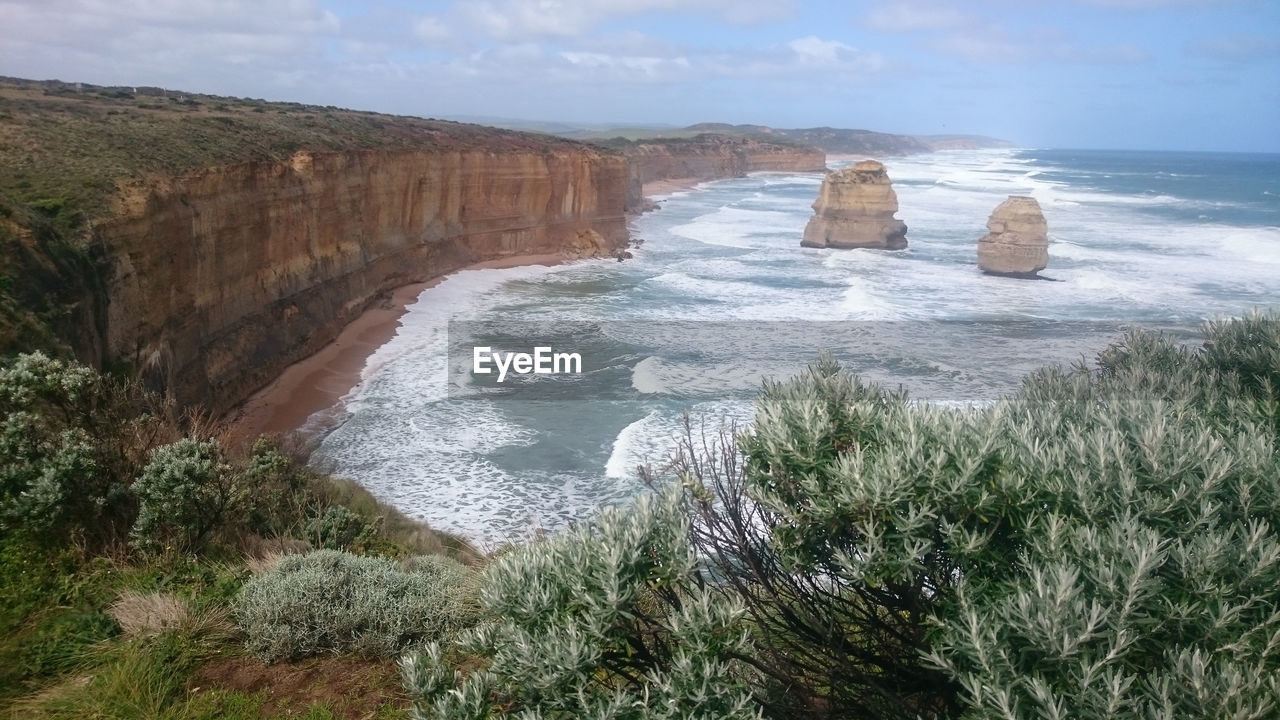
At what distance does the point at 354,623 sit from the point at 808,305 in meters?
24.2

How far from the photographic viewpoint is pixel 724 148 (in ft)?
300

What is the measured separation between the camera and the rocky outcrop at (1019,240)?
34031mm

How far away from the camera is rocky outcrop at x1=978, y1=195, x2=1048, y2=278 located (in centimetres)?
3403

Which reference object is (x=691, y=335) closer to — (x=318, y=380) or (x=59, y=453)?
(x=318, y=380)

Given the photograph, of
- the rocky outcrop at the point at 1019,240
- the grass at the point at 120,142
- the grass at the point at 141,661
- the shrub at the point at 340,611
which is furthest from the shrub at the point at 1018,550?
the rocky outcrop at the point at 1019,240

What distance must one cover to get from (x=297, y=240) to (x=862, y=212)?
1052 inches

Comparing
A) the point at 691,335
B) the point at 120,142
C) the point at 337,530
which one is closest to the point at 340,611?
the point at 337,530

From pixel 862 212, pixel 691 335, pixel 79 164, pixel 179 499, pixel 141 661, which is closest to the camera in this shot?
pixel 141 661

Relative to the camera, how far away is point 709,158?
8788cm

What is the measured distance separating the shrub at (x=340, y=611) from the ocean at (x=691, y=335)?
2380 millimetres

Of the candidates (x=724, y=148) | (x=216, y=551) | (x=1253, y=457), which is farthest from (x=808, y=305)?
(x=724, y=148)

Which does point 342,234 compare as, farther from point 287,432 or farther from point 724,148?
point 724,148

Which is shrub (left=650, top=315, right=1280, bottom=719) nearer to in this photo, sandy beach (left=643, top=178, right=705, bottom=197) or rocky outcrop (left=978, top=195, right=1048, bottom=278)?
rocky outcrop (left=978, top=195, right=1048, bottom=278)

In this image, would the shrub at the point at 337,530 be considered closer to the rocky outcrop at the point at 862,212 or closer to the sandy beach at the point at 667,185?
the rocky outcrop at the point at 862,212
